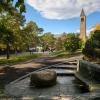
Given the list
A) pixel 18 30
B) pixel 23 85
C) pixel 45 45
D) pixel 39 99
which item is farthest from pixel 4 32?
pixel 45 45

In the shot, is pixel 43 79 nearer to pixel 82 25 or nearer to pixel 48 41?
pixel 48 41

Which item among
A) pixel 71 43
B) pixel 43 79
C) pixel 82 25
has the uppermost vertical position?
pixel 82 25

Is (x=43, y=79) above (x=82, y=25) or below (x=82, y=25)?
below

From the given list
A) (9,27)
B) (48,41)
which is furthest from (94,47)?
(48,41)

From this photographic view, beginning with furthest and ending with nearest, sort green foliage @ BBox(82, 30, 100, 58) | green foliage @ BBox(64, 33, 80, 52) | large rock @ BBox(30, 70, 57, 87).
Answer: green foliage @ BBox(64, 33, 80, 52) → green foliage @ BBox(82, 30, 100, 58) → large rock @ BBox(30, 70, 57, 87)

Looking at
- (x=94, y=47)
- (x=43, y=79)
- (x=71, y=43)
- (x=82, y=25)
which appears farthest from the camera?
(x=82, y=25)

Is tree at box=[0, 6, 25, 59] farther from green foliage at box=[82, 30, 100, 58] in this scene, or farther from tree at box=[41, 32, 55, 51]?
tree at box=[41, 32, 55, 51]

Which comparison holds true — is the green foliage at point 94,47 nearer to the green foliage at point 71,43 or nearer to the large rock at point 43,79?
the large rock at point 43,79

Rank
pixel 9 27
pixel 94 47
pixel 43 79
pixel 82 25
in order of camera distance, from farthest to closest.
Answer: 1. pixel 82 25
2. pixel 9 27
3. pixel 94 47
4. pixel 43 79

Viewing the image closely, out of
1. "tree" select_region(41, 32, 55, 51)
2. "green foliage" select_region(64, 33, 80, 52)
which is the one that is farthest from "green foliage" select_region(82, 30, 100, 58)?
"tree" select_region(41, 32, 55, 51)

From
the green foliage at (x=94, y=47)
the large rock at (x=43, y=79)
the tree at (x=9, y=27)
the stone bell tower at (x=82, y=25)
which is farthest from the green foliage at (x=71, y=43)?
the stone bell tower at (x=82, y=25)

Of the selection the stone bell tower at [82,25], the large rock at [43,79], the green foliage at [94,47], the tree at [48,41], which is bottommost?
the large rock at [43,79]

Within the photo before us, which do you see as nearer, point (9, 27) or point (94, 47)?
point (94, 47)

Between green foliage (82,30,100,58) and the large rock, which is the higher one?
green foliage (82,30,100,58)
